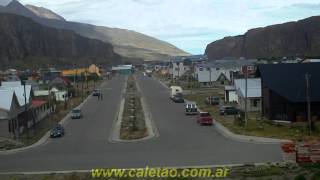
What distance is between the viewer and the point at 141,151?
130 ft

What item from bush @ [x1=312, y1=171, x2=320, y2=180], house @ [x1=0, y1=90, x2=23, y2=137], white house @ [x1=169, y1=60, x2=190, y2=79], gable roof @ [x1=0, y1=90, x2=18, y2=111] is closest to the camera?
bush @ [x1=312, y1=171, x2=320, y2=180]

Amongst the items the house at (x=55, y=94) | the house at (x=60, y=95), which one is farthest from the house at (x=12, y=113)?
the house at (x=60, y=95)

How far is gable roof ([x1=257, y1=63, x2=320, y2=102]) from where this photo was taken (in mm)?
51750

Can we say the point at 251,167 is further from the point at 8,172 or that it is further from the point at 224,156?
the point at 8,172

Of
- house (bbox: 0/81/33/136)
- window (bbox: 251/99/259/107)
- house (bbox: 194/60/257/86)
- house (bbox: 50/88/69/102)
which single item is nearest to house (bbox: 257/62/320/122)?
window (bbox: 251/99/259/107)

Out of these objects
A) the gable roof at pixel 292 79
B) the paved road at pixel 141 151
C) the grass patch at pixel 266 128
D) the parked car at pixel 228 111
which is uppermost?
the gable roof at pixel 292 79

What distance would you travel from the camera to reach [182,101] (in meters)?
84.5

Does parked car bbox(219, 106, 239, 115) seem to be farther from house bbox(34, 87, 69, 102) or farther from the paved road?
house bbox(34, 87, 69, 102)

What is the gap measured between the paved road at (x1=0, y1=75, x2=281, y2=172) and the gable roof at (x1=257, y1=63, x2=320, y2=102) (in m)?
7.10

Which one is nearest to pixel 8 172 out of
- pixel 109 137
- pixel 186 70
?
pixel 109 137

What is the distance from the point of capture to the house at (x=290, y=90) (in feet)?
169

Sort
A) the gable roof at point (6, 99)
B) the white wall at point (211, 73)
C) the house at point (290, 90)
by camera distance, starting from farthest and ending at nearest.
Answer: the white wall at point (211, 73), the house at point (290, 90), the gable roof at point (6, 99)

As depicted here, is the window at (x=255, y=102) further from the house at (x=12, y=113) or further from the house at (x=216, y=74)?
the house at (x=216, y=74)

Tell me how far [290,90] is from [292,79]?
130 cm
